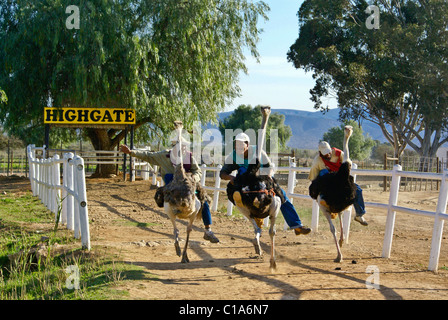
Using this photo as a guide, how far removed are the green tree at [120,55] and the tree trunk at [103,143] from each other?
226 cm

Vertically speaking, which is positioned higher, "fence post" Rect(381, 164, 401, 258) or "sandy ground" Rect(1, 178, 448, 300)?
"fence post" Rect(381, 164, 401, 258)

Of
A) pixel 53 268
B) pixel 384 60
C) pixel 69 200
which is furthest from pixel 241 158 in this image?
pixel 384 60

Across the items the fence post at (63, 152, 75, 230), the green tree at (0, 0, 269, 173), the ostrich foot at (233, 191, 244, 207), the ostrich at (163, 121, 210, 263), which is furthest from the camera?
the green tree at (0, 0, 269, 173)

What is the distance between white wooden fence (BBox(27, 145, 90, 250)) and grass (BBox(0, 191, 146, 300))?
25 centimetres

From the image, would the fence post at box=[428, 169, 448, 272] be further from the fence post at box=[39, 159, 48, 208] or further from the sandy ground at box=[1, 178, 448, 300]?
the fence post at box=[39, 159, 48, 208]

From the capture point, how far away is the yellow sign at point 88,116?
21.1m

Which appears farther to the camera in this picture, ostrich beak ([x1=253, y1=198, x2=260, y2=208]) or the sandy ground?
ostrich beak ([x1=253, y1=198, x2=260, y2=208])

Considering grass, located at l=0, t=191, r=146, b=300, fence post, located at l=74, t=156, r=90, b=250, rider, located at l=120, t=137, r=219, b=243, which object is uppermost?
rider, located at l=120, t=137, r=219, b=243

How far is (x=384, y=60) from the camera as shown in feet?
112

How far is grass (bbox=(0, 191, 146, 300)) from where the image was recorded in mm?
5934

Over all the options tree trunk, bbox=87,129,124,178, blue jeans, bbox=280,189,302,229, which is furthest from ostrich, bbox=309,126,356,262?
tree trunk, bbox=87,129,124,178

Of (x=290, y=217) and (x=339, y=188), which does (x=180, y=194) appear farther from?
(x=339, y=188)

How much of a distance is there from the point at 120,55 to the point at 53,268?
15.1 m
